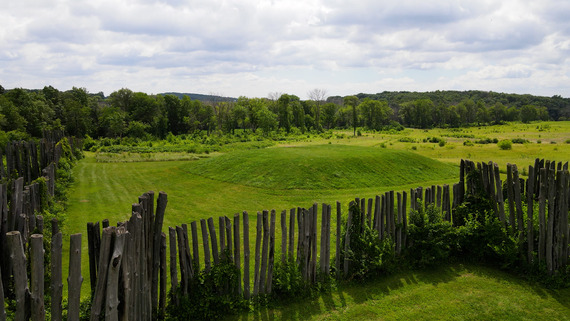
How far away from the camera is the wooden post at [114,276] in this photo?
15.7 feet

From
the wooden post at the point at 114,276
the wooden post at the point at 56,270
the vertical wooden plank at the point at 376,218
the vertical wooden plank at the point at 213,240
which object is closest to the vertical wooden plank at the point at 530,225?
the vertical wooden plank at the point at 376,218

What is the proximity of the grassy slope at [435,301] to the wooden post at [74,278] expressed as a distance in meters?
3.28

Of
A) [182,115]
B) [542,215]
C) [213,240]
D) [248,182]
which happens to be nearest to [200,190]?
[248,182]

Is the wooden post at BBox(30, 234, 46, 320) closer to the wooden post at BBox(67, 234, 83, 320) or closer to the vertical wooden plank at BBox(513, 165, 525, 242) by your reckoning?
the wooden post at BBox(67, 234, 83, 320)

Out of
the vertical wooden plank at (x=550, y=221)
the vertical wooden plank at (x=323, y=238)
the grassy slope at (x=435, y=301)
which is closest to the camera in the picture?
the grassy slope at (x=435, y=301)

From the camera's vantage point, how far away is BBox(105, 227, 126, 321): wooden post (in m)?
4.79

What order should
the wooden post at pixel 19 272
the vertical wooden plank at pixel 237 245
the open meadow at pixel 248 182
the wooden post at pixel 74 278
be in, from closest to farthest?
A: 1. the wooden post at pixel 19 272
2. the wooden post at pixel 74 278
3. the vertical wooden plank at pixel 237 245
4. the open meadow at pixel 248 182

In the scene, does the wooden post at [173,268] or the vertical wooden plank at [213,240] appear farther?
the vertical wooden plank at [213,240]

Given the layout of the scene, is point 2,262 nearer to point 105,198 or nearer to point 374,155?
point 105,198

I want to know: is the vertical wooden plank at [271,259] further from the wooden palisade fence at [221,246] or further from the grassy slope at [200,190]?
the grassy slope at [200,190]

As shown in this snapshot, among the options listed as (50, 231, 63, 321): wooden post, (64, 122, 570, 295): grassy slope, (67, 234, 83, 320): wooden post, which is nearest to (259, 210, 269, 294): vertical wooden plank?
(67, 234, 83, 320): wooden post

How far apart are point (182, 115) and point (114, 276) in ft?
305

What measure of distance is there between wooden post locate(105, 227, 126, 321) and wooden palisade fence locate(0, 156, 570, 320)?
0.01m

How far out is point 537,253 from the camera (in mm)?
8750
